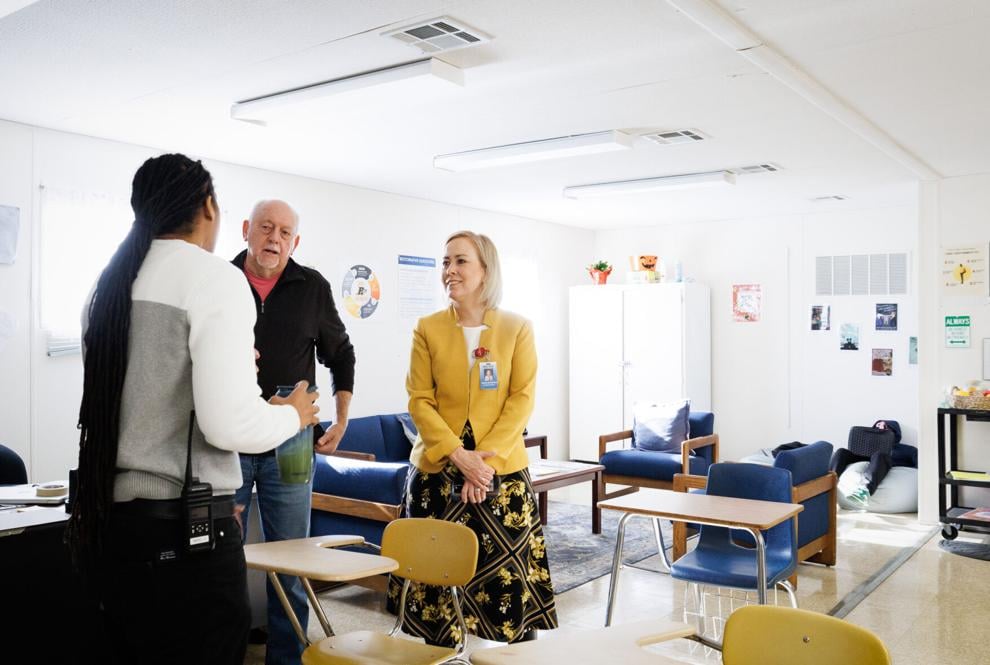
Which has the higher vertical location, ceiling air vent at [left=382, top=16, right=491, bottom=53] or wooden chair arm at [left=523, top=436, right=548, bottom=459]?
ceiling air vent at [left=382, top=16, right=491, bottom=53]

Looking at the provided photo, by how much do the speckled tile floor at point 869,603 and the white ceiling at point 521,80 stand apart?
8.45ft

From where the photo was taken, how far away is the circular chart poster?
6926 mm

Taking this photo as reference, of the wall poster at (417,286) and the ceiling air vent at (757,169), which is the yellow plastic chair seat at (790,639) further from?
the wall poster at (417,286)

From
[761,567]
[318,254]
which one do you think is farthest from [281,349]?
[318,254]

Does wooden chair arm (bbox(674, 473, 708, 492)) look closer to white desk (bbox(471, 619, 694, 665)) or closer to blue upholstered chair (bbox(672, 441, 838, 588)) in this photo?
blue upholstered chair (bbox(672, 441, 838, 588))

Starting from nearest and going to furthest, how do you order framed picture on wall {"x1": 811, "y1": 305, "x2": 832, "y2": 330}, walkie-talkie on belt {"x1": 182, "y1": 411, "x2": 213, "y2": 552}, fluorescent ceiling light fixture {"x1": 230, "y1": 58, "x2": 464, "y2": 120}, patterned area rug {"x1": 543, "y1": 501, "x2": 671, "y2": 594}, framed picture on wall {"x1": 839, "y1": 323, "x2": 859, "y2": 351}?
walkie-talkie on belt {"x1": 182, "y1": 411, "x2": 213, "y2": 552}, fluorescent ceiling light fixture {"x1": 230, "y1": 58, "x2": 464, "y2": 120}, patterned area rug {"x1": 543, "y1": 501, "x2": 671, "y2": 594}, framed picture on wall {"x1": 839, "y1": 323, "x2": 859, "y2": 351}, framed picture on wall {"x1": 811, "y1": 305, "x2": 832, "y2": 330}

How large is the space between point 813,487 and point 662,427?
2270 mm

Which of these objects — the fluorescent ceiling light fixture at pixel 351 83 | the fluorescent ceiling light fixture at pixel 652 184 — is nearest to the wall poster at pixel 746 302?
the fluorescent ceiling light fixture at pixel 652 184

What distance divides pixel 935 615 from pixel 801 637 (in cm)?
309

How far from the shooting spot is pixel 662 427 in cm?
727

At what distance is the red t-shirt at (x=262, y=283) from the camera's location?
2926mm

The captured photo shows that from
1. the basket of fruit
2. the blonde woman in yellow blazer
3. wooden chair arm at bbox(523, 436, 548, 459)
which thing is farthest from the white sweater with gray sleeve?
the basket of fruit

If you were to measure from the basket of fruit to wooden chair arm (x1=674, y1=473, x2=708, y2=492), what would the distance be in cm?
234

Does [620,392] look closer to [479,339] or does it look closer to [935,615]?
[935,615]
